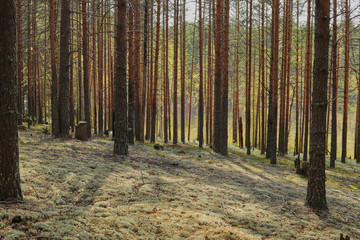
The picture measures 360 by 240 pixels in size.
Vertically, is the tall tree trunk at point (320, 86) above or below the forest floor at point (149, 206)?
above

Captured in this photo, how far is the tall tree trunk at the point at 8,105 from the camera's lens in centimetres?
374

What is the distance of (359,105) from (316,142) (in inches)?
658

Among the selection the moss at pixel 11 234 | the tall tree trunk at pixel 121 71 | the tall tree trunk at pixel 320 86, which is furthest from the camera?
the tall tree trunk at pixel 121 71

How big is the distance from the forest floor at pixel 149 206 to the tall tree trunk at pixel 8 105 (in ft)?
1.19

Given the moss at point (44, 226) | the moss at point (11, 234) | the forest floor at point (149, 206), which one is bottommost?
the forest floor at point (149, 206)

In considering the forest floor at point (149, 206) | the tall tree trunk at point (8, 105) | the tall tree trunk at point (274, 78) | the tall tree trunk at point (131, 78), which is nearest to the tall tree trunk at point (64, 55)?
the tall tree trunk at point (131, 78)

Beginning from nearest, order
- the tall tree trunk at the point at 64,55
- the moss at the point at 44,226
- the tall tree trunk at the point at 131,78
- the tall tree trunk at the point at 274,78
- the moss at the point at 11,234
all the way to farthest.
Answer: the moss at the point at 11,234, the moss at the point at 44,226, the tall tree trunk at the point at 64,55, the tall tree trunk at the point at 131,78, the tall tree trunk at the point at 274,78

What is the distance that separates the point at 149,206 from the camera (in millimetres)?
4855

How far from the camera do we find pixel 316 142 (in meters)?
6.20

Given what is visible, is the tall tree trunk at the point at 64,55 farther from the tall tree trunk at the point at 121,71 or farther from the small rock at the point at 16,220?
the small rock at the point at 16,220

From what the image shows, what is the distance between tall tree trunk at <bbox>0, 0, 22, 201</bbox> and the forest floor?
0.36 meters

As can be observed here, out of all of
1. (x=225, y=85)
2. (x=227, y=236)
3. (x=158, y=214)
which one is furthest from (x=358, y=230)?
(x=225, y=85)

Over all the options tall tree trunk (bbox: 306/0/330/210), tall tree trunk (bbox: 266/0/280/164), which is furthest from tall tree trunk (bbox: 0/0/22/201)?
tall tree trunk (bbox: 266/0/280/164)

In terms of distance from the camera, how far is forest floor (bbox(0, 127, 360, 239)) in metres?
3.64
